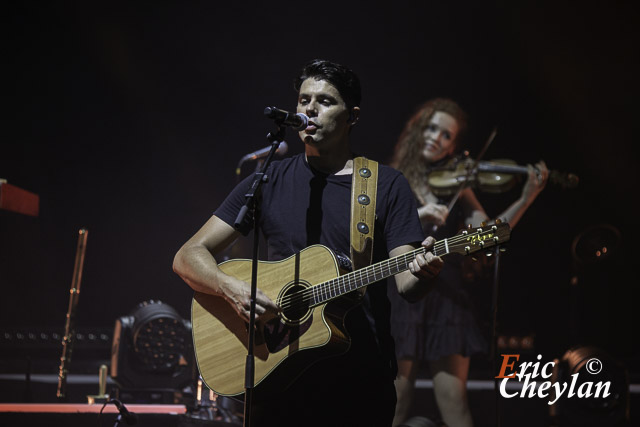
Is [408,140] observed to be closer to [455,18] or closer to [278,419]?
A: [455,18]

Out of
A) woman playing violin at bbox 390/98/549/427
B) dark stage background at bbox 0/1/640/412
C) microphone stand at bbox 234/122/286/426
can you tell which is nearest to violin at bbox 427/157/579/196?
woman playing violin at bbox 390/98/549/427

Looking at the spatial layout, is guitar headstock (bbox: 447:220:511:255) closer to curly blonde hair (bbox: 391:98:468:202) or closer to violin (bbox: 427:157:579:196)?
curly blonde hair (bbox: 391:98:468:202)

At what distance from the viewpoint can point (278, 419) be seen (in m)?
2.57

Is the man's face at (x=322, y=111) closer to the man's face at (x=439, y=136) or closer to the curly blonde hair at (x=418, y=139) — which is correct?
the curly blonde hair at (x=418, y=139)

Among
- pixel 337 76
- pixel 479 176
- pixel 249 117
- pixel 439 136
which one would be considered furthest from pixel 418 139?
pixel 337 76

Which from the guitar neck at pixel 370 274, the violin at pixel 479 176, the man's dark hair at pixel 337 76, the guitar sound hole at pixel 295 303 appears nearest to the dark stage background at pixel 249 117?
the violin at pixel 479 176

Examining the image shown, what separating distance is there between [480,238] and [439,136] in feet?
11.8

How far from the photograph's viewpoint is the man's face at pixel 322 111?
2926 millimetres

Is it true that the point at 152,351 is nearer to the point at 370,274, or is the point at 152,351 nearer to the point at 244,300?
the point at 244,300

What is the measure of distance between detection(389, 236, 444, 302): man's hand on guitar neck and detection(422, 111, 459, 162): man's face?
10.7ft

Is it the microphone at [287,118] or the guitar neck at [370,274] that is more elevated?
the microphone at [287,118]

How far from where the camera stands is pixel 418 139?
6.05 m

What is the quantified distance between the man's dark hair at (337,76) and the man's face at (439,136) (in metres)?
2.92

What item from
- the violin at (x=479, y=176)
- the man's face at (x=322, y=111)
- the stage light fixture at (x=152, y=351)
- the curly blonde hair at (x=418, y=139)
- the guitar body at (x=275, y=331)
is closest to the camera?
Answer: the guitar body at (x=275, y=331)
